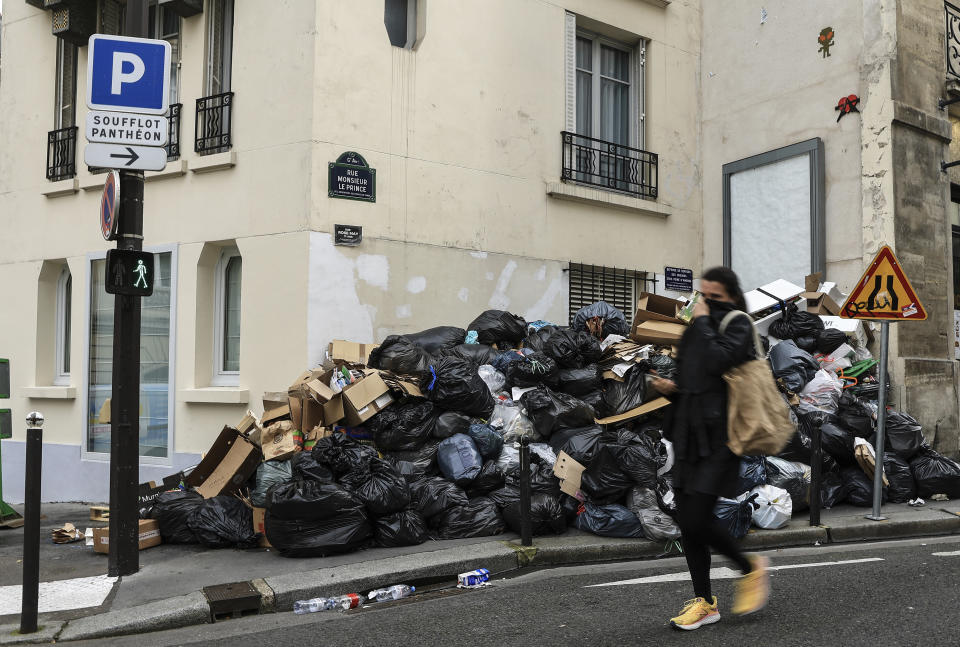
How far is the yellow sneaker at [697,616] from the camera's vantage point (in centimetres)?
416

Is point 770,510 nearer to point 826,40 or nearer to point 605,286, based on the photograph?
point 605,286

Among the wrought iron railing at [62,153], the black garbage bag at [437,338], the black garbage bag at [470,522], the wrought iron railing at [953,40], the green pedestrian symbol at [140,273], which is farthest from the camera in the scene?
the wrought iron railing at [953,40]

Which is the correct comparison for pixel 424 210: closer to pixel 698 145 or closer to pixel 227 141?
pixel 227 141

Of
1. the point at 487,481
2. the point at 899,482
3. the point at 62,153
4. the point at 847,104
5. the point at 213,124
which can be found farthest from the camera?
the point at 62,153

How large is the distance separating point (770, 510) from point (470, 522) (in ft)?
8.34

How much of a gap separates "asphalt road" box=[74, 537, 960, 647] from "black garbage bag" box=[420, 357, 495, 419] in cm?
208

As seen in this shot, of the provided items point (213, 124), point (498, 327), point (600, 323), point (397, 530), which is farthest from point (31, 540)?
point (600, 323)

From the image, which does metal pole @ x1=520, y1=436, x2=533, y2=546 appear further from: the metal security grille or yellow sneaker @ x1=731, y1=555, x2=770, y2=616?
the metal security grille

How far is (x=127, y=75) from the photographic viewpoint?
596 cm

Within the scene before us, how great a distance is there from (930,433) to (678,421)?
7809 millimetres

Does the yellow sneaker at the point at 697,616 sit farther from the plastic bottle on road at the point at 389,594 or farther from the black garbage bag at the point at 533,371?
the black garbage bag at the point at 533,371

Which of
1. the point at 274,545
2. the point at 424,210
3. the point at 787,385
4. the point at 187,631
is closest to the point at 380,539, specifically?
the point at 274,545

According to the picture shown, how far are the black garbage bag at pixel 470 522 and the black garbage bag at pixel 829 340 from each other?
4780 mm

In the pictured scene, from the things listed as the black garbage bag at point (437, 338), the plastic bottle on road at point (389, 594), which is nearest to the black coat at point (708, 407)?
the plastic bottle on road at point (389, 594)
